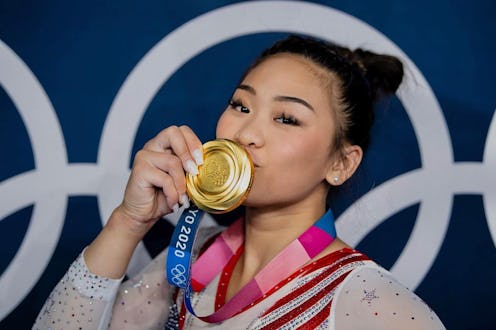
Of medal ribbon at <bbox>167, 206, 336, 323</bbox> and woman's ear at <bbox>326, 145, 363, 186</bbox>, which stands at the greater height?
woman's ear at <bbox>326, 145, 363, 186</bbox>

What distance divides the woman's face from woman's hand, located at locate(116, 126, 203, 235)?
12 centimetres

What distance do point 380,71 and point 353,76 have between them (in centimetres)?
14

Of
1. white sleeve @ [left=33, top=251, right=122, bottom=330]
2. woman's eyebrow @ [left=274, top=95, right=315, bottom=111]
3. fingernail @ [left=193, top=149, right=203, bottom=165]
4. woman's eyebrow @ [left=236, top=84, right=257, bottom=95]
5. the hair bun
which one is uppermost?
the hair bun

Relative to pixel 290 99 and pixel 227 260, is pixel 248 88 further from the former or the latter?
pixel 227 260

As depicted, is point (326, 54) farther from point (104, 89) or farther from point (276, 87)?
point (104, 89)

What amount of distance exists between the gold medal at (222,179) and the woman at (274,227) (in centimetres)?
3

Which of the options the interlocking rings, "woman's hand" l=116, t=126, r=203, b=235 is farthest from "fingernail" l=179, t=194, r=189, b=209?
the interlocking rings

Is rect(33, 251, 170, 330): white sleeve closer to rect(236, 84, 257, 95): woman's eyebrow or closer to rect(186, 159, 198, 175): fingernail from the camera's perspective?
rect(186, 159, 198, 175): fingernail

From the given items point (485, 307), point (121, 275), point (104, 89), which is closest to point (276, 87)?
point (121, 275)

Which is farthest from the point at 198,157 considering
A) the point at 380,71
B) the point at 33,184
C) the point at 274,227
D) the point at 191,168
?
the point at 33,184

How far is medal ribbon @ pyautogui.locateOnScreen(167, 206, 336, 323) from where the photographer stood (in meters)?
1.42

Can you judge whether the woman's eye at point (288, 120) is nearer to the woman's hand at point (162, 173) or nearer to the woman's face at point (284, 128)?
the woman's face at point (284, 128)

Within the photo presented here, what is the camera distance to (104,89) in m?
1.99

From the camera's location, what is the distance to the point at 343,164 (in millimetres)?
1621
